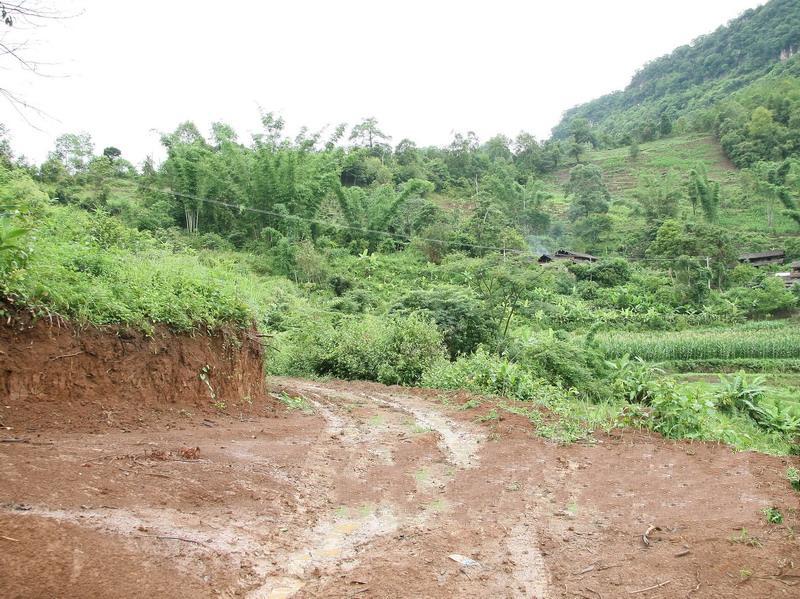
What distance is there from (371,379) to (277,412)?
22.6ft

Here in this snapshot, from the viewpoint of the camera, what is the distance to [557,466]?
21.7 ft

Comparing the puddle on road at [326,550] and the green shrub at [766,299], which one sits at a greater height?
the puddle on road at [326,550]

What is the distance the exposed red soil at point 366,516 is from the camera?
A: 3363mm

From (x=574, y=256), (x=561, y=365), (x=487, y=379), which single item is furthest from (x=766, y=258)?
(x=487, y=379)

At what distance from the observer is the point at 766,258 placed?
149 feet

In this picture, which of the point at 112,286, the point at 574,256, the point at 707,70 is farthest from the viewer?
the point at 707,70

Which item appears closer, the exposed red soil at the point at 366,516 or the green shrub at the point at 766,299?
the exposed red soil at the point at 366,516

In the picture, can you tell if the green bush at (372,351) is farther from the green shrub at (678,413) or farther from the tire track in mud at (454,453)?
the green shrub at (678,413)

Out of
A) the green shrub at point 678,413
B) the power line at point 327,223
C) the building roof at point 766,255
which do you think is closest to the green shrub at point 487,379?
the green shrub at point 678,413

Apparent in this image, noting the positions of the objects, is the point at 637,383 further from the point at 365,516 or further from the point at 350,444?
the point at 365,516

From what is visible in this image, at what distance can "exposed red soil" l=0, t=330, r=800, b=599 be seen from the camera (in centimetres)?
336

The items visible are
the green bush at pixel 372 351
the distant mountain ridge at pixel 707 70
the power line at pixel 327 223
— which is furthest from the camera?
the distant mountain ridge at pixel 707 70

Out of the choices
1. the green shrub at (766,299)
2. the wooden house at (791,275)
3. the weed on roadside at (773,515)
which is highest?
the wooden house at (791,275)

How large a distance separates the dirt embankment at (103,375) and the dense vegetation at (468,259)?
0.27 meters
